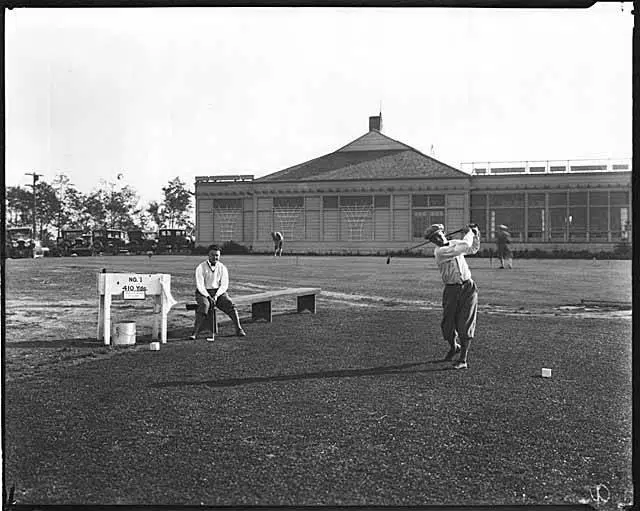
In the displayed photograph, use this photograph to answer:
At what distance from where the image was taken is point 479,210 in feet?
16.3

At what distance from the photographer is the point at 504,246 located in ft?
16.3

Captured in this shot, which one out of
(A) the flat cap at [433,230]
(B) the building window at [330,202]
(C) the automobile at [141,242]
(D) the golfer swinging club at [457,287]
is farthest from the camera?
(B) the building window at [330,202]

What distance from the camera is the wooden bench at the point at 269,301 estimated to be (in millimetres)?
5086

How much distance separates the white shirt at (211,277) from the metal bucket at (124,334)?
20.7 inches

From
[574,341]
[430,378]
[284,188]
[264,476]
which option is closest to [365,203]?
[284,188]

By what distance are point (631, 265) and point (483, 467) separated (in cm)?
160

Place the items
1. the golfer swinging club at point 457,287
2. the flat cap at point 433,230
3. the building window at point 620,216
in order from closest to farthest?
the building window at point 620,216 → the golfer swinging club at point 457,287 → the flat cap at point 433,230

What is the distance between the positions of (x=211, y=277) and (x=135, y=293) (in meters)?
0.52

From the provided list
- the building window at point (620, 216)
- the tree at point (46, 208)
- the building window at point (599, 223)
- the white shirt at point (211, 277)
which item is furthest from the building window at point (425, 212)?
the tree at point (46, 208)

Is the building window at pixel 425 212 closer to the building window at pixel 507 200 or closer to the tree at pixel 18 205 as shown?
the building window at pixel 507 200

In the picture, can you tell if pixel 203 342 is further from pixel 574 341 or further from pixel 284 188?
pixel 574 341

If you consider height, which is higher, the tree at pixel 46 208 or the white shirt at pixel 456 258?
the tree at pixel 46 208

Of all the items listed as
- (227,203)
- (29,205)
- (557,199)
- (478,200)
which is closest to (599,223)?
(557,199)

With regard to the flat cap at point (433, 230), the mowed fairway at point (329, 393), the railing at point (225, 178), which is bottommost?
the mowed fairway at point (329, 393)
